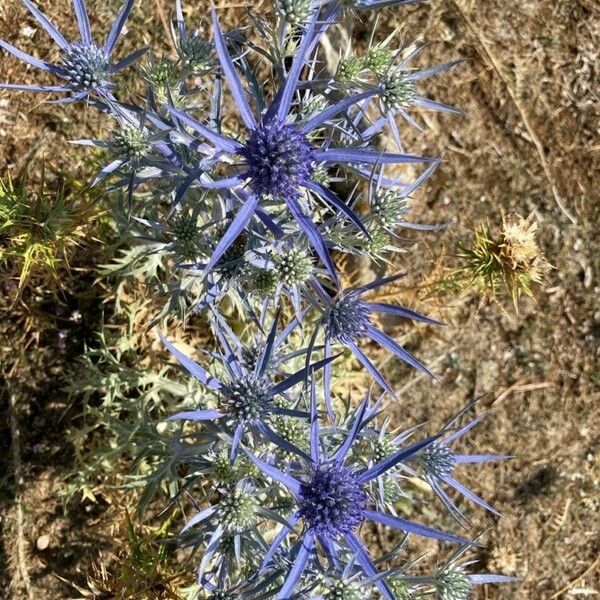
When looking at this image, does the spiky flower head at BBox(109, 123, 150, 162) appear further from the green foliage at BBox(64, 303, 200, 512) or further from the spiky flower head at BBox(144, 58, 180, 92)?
the green foliage at BBox(64, 303, 200, 512)

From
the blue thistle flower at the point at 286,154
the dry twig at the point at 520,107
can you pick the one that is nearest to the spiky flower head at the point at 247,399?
the blue thistle flower at the point at 286,154

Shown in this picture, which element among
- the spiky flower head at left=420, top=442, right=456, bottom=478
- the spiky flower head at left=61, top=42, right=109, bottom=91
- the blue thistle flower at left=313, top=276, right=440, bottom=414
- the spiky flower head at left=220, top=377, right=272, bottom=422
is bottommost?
the spiky flower head at left=420, top=442, right=456, bottom=478

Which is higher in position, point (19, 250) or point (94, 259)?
point (94, 259)

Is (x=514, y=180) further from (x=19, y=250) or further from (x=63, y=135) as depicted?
(x=19, y=250)

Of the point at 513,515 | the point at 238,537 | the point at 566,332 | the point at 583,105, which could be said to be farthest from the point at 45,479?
the point at 583,105

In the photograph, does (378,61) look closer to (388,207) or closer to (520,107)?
(388,207)

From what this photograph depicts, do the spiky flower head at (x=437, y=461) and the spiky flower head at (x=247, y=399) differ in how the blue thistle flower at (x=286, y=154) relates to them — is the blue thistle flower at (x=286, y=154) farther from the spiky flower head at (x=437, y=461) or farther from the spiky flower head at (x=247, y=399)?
the spiky flower head at (x=437, y=461)

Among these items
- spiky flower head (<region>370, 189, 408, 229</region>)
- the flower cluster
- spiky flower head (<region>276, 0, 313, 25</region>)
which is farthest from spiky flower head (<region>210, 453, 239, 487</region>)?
spiky flower head (<region>276, 0, 313, 25</region>)
